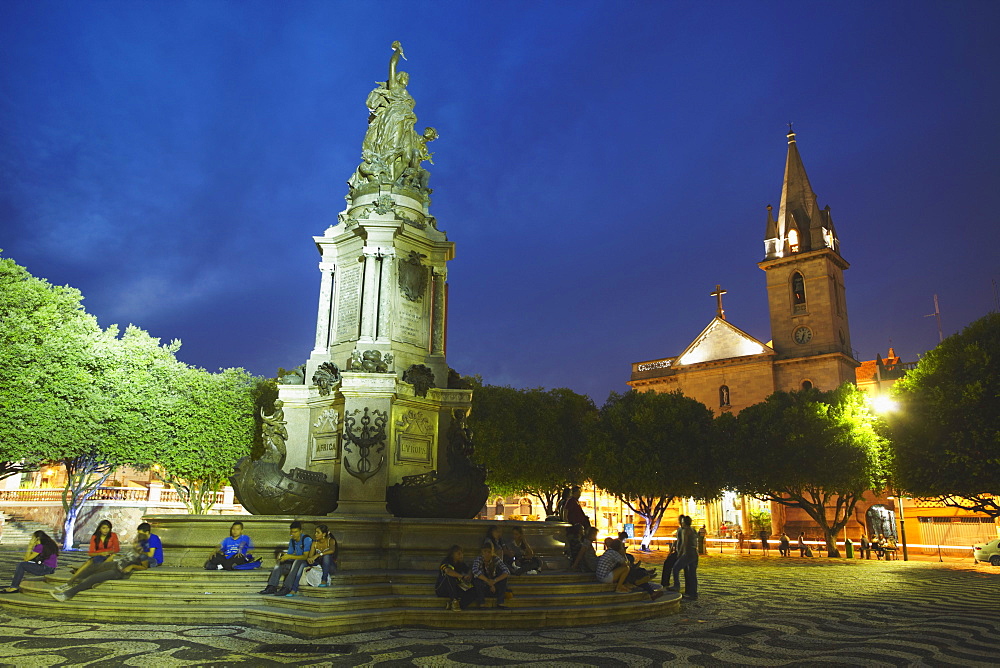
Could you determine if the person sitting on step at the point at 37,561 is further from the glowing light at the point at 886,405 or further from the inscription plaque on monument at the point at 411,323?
the glowing light at the point at 886,405

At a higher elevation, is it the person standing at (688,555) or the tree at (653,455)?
the tree at (653,455)

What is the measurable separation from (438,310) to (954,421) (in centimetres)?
2097

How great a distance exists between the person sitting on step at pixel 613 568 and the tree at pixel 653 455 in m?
23.1

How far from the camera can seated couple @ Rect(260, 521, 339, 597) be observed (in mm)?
10492

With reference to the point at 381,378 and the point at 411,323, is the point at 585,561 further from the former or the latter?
the point at 411,323

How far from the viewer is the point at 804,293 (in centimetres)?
5944

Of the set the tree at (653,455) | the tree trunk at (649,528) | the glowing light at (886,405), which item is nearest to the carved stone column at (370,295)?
the tree at (653,455)

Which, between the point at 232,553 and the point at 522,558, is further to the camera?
the point at 522,558

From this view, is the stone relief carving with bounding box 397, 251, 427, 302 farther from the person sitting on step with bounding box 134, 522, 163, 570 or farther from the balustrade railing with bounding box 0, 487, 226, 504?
the balustrade railing with bounding box 0, 487, 226, 504

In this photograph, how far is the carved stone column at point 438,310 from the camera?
16.6 meters

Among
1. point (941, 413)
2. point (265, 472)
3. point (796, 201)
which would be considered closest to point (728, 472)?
point (941, 413)

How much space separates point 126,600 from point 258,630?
2.51m

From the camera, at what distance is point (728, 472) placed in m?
35.8

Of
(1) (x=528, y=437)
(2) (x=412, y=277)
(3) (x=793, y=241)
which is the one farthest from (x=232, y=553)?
(3) (x=793, y=241)
